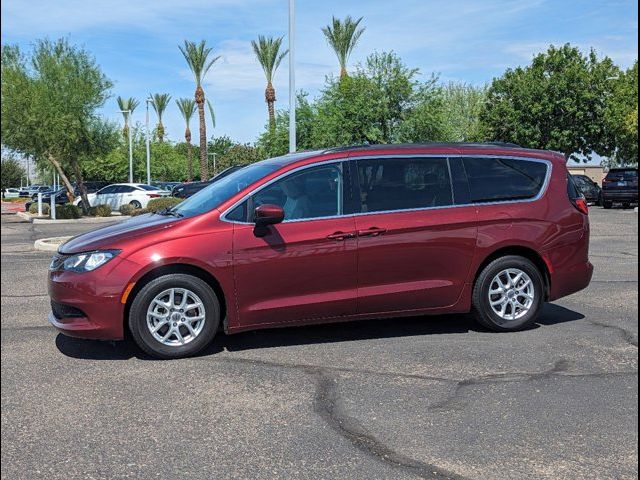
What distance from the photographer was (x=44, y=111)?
80.1 feet

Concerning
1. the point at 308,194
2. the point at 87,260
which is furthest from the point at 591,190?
the point at 87,260

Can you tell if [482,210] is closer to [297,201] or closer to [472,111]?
[297,201]

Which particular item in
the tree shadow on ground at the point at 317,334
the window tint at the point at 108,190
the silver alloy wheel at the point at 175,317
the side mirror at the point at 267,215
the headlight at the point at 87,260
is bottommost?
the tree shadow on ground at the point at 317,334

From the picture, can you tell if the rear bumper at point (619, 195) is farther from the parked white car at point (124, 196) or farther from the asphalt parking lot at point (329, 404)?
the asphalt parking lot at point (329, 404)

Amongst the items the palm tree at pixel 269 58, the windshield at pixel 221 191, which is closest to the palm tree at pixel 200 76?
the palm tree at pixel 269 58

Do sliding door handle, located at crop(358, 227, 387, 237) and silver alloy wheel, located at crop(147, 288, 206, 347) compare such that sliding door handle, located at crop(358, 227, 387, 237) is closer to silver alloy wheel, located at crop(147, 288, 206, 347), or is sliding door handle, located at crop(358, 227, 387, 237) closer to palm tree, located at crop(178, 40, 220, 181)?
silver alloy wheel, located at crop(147, 288, 206, 347)

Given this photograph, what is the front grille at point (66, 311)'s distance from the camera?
203 inches

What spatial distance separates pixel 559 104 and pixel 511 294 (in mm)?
38084

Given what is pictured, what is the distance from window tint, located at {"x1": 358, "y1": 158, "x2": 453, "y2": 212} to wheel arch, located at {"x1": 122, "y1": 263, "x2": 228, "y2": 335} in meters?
1.41

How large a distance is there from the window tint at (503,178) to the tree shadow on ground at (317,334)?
1.27 m

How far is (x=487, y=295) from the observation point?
6.18m

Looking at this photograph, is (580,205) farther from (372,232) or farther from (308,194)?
(308,194)

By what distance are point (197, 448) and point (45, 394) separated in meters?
1.33

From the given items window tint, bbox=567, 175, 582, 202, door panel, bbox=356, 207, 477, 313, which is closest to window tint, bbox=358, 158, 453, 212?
door panel, bbox=356, 207, 477, 313
